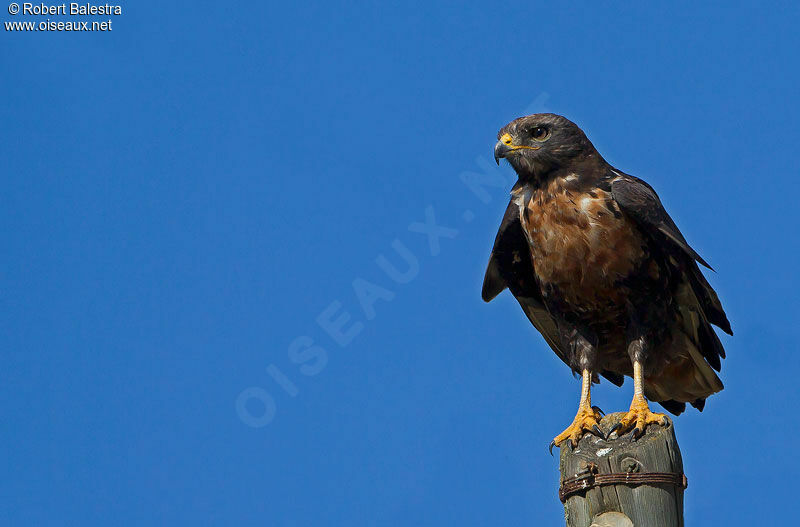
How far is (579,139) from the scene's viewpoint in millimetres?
7234

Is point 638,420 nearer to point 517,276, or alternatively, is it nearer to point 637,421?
point 637,421

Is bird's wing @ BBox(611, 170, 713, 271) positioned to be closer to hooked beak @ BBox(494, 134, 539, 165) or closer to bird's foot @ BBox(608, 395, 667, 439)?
hooked beak @ BBox(494, 134, 539, 165)

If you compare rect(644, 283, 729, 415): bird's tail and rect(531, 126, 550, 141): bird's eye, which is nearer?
rect(644, 283, 729, 415): bird's tail

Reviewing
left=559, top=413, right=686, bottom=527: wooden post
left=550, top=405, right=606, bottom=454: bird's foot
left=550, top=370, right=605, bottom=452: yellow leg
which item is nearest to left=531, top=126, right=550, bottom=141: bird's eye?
left=550, top=370, right=605, bottom=452: yellow leg

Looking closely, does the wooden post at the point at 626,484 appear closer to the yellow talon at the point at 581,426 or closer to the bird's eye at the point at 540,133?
the yellow talon at the point at 581,426

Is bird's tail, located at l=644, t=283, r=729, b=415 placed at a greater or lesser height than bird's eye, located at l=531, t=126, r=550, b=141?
lesser

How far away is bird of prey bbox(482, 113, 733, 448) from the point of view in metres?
6.84

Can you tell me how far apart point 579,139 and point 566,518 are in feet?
9.70

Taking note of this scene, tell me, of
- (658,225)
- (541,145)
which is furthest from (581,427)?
(541,145)

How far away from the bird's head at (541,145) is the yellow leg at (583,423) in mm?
1546

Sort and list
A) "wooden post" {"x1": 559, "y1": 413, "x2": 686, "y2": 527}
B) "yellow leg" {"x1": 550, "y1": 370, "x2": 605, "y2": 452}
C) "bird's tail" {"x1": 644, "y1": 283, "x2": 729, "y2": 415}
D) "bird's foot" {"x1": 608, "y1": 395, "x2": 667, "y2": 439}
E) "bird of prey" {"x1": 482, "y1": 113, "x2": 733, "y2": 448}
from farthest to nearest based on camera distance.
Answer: "bird's tail" {"x1": 644, "y1": 283, "x2": 729, "y2": 415}, "bird of prey" {"x1": 482, "y1": 113, "x2": 733, "y2": 448}, "yellow leg" {"x1": 550, "y1": 370, "x2": 605, "y2": 452}, "bird's foot" {"x1": 608, "y1": 395, "x2": 667, "y2": 439}, "wooden post" {"x1": 559, "y1": 413, "x2": 686, "y2": 527}

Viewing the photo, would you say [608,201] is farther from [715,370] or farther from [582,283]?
[715,370]

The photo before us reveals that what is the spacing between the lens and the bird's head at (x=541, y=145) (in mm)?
7164

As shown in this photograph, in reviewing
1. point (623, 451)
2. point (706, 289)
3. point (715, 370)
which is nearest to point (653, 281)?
point (706, 289)
